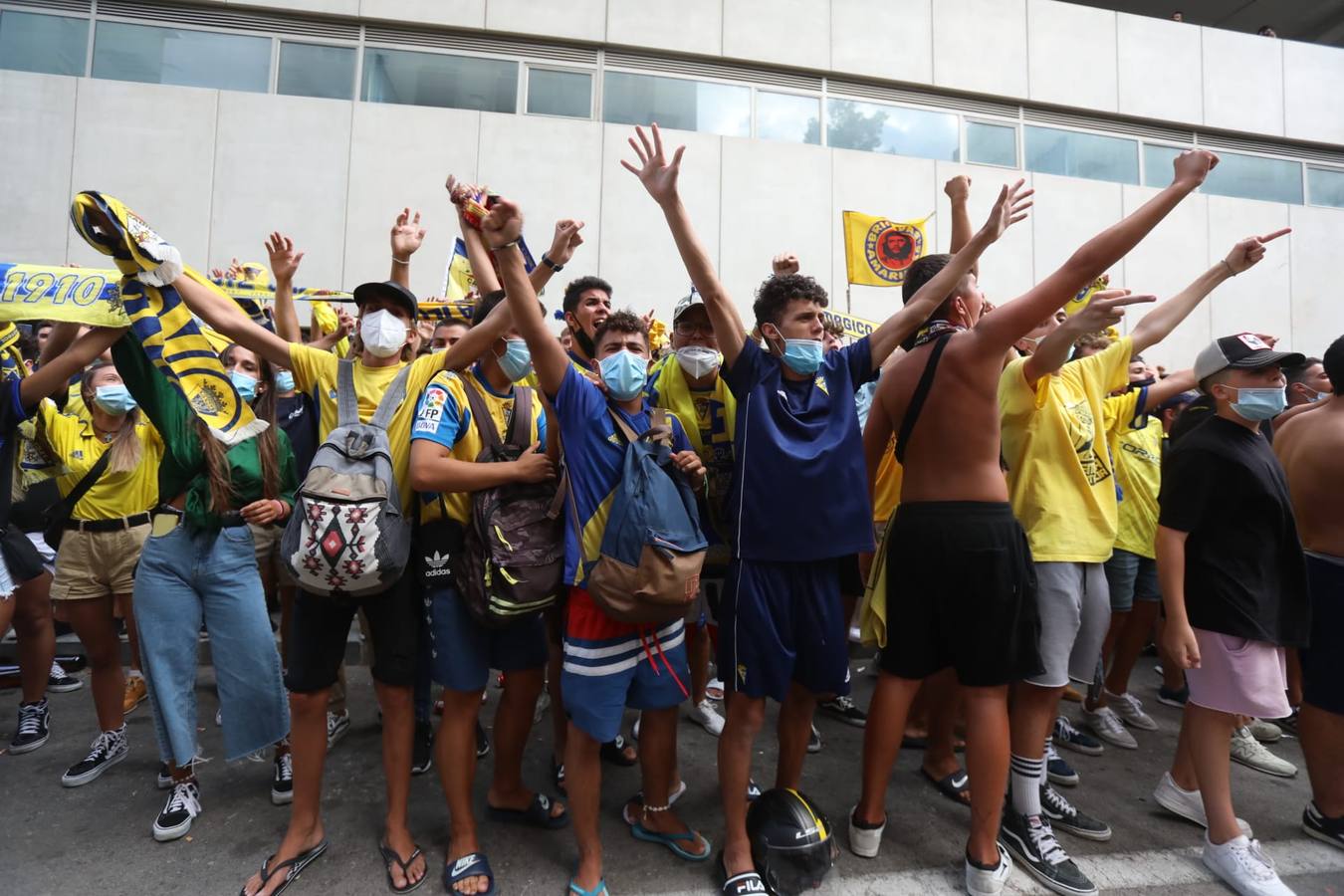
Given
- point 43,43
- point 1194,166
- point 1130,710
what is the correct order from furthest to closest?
point 43,43 < point 1130,710 < point 1194,166

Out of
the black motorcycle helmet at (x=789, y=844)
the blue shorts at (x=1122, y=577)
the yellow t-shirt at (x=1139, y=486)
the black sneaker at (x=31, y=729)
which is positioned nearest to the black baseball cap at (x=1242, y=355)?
the yellow t-shirt at (x=1139, y=486)

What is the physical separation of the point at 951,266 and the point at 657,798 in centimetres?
262

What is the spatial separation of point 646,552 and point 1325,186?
55.5 feet

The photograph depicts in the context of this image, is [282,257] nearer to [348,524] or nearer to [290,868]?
[348,524]

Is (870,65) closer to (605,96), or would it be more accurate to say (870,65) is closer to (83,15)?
(605,96)

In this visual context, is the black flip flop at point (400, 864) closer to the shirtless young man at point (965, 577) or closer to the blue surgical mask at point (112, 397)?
the shirtless young man at point (965, 577)

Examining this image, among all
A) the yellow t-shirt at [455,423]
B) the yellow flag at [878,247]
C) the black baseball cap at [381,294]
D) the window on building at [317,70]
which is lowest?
the yellow t-shirt at [455,423]

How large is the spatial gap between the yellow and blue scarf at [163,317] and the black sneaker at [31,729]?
2580mm

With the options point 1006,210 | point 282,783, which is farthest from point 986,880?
point 282,783

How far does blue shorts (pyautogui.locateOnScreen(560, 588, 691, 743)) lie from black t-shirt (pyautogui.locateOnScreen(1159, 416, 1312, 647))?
92.1 inches

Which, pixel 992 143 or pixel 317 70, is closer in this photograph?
pixel 317 70

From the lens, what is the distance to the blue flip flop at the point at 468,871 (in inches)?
102

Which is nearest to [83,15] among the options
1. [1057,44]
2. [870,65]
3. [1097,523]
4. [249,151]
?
[249,151]

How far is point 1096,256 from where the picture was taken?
243 cm
